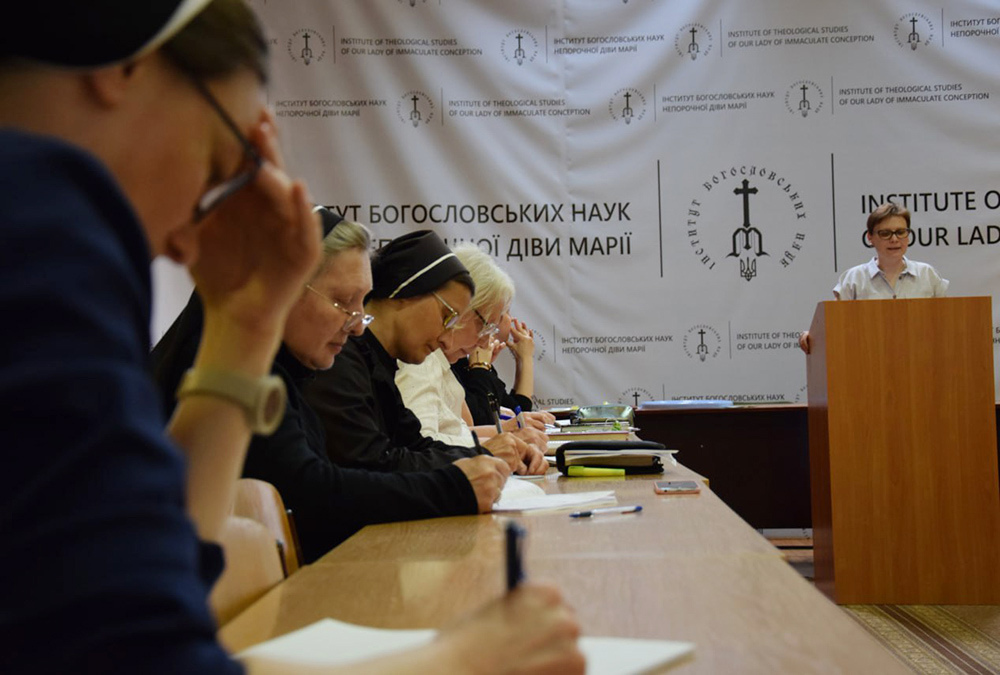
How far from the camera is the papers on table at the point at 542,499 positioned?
2.05m

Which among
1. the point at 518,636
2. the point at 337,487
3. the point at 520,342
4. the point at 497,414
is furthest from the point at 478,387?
the point at 518,636

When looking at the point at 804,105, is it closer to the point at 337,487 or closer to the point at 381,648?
the point at 337,487

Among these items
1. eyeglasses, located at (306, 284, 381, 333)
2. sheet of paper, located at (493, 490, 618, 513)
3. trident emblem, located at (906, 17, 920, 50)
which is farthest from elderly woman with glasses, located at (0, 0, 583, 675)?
trident emblem, located at (906, 17, 920, 50)

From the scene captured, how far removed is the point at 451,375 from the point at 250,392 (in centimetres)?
334

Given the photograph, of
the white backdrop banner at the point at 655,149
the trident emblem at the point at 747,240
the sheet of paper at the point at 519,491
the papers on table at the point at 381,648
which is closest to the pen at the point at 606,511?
the sheet of paper at the point at 519,491

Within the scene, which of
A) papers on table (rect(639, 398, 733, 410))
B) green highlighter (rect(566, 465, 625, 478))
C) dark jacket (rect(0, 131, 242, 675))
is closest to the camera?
dark jacket (rect(0, 131, 242, 675))

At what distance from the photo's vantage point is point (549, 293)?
652 centimetres

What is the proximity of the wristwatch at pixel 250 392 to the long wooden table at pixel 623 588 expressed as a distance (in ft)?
0.94

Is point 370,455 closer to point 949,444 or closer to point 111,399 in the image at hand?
point 111,399

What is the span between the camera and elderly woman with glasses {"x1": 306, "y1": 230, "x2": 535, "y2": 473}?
2445 mm

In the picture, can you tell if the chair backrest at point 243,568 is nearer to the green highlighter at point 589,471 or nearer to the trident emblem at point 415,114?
the green highlighter at point 589,471

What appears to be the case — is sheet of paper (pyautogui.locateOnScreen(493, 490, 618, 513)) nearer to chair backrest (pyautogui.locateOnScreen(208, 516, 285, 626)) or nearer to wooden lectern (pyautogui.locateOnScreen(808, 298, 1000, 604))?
chair backrest (pyautogui.locateOnScreen(208, 516, 285, 626))

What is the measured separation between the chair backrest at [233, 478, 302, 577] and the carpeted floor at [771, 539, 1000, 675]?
2.40 metres

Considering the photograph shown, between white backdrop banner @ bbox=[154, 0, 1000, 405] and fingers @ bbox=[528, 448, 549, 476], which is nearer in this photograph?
fingers @ bbox=[528, 448, 549, 476]
